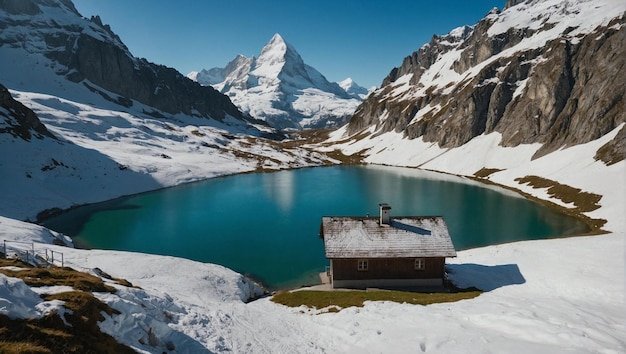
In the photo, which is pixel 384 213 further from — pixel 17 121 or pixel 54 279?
pixel 17 121

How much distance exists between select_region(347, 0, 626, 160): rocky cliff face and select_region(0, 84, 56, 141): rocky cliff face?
142720 millimetres

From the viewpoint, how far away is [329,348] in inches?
770

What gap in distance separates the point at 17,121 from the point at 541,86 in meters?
165

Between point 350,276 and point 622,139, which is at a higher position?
point 622,139

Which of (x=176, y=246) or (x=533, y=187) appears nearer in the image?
(x=176, y=246)

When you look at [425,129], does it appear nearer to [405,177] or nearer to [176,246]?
[405,177]

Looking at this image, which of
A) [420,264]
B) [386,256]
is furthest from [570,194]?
[386,256]

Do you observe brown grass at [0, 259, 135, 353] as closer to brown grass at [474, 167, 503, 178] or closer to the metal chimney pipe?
the metal chimney pipe

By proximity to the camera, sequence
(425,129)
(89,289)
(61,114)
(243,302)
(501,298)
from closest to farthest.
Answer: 1. (89,289)
2. (501,298)
3. (243,302)
4. (61,114)
5. (425,129)

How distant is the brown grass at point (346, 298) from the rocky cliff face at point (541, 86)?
251 feet

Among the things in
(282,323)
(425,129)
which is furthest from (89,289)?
(425,129)

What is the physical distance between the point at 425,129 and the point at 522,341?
161930 millimetres

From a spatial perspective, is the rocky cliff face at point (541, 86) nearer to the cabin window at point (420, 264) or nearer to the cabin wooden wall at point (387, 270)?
the cabin wooden wall at point (387, 270)

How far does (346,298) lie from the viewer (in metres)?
29.1
